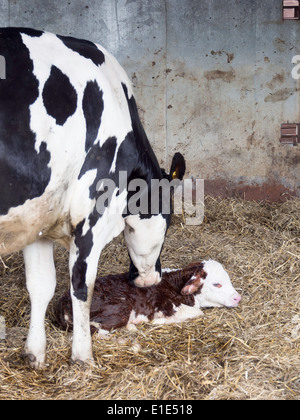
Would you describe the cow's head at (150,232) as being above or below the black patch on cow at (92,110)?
below

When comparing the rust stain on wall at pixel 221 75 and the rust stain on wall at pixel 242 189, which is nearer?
the rust stain on wall at pixel 221 75

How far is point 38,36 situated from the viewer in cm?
343

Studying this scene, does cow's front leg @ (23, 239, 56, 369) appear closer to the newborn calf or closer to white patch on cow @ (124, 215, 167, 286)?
the newborn calf

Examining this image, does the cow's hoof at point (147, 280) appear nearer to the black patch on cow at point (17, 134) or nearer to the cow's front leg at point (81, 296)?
the cow's front leg at point (81, 296)

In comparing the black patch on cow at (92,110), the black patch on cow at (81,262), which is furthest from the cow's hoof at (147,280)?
the black patch on cow at (92,110)

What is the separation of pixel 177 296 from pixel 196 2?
4354 millimetres

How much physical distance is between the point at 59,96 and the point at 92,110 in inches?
10.5

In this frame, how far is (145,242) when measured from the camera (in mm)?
4488

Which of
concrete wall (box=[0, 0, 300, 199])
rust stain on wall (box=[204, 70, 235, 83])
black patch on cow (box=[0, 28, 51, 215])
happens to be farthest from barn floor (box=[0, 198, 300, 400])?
rust stain on wall (box=[204, 70, 235, 83])

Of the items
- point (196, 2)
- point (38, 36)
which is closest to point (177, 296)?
point (38, 36)

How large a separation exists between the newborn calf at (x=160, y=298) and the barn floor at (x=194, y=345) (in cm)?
10

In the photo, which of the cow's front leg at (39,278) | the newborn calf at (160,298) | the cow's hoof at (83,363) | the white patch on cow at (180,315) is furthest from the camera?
the white patch on cow at (180,315)

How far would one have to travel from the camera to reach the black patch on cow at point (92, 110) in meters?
3.48
